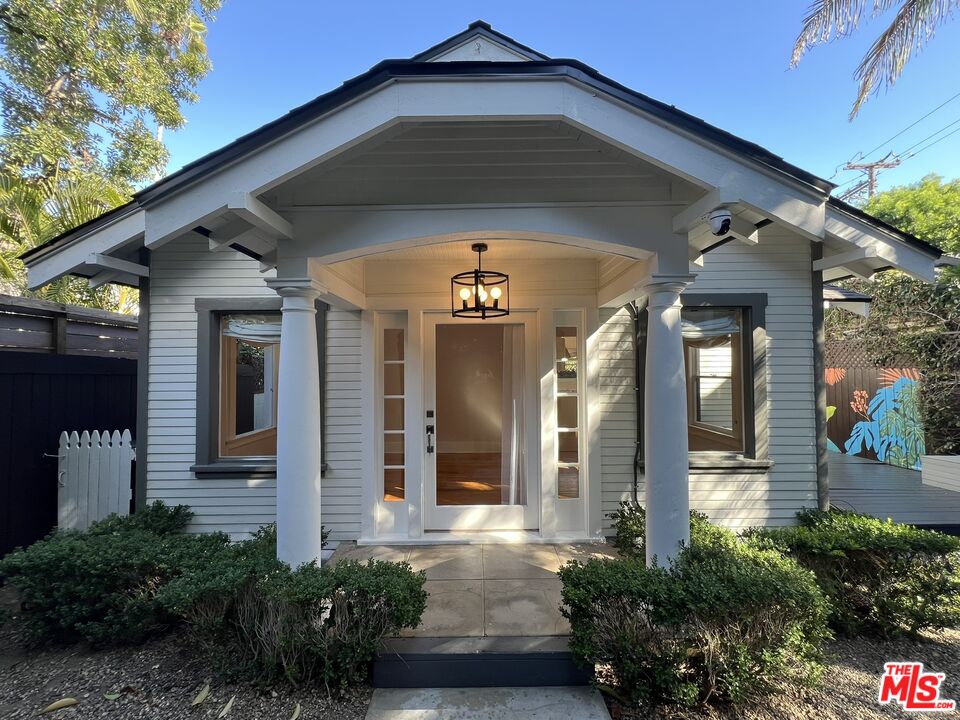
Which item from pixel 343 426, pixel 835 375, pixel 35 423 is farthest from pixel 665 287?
pixel 835 375

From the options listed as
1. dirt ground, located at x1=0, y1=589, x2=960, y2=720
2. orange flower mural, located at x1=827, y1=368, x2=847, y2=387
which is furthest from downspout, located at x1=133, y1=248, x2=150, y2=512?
orange flower mural, located at x1=827, y1=368, x2=847, y2=387

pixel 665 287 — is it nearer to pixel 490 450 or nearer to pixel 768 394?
pixel 768 394

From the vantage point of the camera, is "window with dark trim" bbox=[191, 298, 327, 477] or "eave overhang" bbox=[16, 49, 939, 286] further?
"window with dark trim" bbox=[191, 298, 327, 477]

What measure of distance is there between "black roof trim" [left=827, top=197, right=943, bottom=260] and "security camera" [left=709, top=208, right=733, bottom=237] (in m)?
1.30

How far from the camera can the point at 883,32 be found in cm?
569

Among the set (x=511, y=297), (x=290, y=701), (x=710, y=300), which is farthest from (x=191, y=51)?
(x=290, y=701)

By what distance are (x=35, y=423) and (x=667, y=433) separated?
16.5 ft

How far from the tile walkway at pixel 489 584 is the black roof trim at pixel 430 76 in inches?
109

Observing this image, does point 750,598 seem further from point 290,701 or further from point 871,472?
point 871,472

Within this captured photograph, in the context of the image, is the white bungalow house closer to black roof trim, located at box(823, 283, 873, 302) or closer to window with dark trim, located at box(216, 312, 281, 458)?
window with dark trim, located at box(216, 312, 281, 458)

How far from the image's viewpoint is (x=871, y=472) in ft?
20.8

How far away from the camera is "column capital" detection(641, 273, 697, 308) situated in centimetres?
283

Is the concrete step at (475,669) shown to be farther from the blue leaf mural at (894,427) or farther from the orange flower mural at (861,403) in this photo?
the orange flower mural at (861,403)

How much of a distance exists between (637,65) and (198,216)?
28.8 feet
